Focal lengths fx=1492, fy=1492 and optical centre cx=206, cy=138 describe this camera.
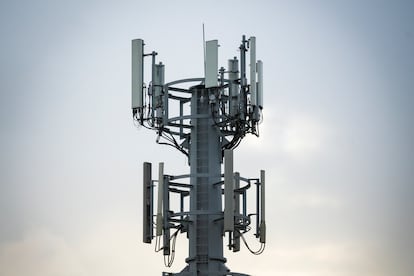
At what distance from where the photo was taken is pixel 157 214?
7194cm

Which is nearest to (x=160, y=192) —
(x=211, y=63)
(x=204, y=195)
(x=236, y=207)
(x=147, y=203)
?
(x=147, y=203)

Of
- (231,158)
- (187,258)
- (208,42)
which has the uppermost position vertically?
(208,42)

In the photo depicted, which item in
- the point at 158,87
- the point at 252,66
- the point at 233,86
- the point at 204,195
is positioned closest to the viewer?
the point at 204,195

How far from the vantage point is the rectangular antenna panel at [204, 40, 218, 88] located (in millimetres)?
71000

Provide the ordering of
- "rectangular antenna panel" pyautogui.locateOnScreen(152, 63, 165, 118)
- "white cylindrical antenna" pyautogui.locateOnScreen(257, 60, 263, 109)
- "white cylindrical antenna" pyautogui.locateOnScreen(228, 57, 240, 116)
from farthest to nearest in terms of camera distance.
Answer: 1. "rectangular antenna panel" pyautogui.locateOnScreen(152, 63, 165, 118)
2. "white cylindrical antenna" pyautogui.locateOnScreen(257, 60, 263, 109)
3. "white cylindrical antenna" pyautogui.locateOnScreen(228, 57, 240, 116)

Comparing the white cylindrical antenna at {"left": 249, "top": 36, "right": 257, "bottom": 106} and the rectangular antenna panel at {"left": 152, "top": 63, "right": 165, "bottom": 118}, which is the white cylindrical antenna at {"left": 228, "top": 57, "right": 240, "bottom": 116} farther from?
the rectangular antenna panel at {"left": 152, "top": 63, "right": 165, "bottom": 118}

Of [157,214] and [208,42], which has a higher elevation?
[208,42]

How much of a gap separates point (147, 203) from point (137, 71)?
659cm

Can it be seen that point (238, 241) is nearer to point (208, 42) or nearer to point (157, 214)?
point (157, 214)

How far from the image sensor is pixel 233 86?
237 ft

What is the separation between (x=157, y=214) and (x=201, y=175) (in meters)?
2.84

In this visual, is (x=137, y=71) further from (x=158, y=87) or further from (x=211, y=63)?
(x=211, y=63)

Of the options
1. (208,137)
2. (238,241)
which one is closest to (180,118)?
(208,137)

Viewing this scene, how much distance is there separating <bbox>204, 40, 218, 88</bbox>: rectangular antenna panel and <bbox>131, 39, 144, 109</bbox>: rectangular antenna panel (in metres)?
4.20
